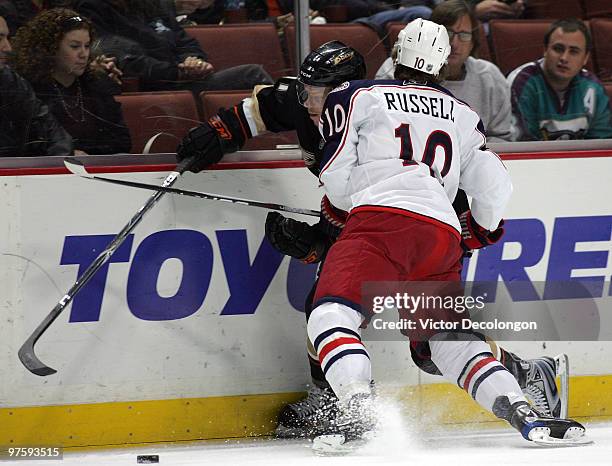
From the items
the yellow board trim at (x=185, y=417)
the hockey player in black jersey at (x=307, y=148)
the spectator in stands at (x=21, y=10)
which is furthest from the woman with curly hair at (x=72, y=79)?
the yellow board trim at (x=185, y=417)

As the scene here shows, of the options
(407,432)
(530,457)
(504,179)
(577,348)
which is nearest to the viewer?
(530,457)

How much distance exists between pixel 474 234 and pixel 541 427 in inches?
25.5

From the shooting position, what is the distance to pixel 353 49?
11.6ft

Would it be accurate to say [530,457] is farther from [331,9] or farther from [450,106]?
[331,9]

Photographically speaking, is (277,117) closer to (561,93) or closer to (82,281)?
(82,281)

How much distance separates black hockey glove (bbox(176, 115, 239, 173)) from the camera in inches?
139

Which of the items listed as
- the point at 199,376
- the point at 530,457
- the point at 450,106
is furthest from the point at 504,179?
the point at 199,376

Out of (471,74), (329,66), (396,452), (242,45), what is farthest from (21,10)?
(396,452)

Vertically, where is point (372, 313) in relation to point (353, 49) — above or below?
below

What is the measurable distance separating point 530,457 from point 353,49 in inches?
54.3

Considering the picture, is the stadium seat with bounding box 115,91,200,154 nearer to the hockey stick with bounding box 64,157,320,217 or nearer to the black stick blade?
the hockey stick with bounding box 64,157,320,217

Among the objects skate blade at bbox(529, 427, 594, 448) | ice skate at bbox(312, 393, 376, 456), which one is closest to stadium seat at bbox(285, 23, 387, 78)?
ice skate at bbox(312, 393, 376, 456)

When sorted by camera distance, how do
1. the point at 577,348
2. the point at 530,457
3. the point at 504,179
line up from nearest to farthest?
the point at 530,457 → the point at 504,179 → the point at 577,348

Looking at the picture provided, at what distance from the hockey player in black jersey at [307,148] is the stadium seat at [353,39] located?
0.16 metres
